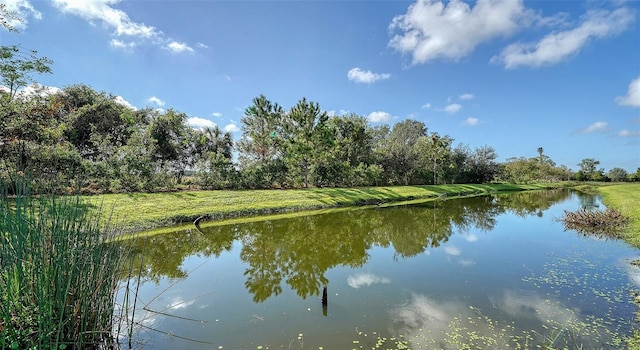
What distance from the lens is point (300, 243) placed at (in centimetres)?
1145

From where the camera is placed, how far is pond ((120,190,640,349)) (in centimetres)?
486

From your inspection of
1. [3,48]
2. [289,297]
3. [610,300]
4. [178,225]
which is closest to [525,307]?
[610,300]

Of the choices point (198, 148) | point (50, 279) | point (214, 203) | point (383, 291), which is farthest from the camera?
point (198, 148)

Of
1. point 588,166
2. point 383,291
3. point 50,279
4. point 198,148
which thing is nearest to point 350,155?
point 198,148

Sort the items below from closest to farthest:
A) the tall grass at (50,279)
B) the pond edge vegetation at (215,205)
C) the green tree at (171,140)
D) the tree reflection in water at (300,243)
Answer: the tall grass at (50,279) < the tree reflection in water at (300,243) < the pond edge vegetation at (215,205) < the green tree at (171,140)

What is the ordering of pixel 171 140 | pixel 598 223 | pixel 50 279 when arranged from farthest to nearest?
1. pixel 171 140
2. pixel 598 223
3. pixel 50 279

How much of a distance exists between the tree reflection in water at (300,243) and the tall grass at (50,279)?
1.42 meters

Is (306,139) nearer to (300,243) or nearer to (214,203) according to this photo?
(214,203)

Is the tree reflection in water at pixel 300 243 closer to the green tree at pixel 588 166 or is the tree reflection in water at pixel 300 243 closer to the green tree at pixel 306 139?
the green tree at pixel 306 139

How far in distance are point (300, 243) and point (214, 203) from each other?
29.4 ft

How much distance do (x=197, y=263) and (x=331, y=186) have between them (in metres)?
23.3

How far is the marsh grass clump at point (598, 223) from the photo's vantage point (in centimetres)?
1271

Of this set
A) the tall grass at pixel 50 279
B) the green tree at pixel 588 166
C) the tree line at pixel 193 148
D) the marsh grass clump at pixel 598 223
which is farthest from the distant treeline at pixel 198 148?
the green tree at pixel 588 166

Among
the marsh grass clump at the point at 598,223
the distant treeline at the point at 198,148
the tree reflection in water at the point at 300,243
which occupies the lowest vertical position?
the tree reflection in water at the point at 300,243
